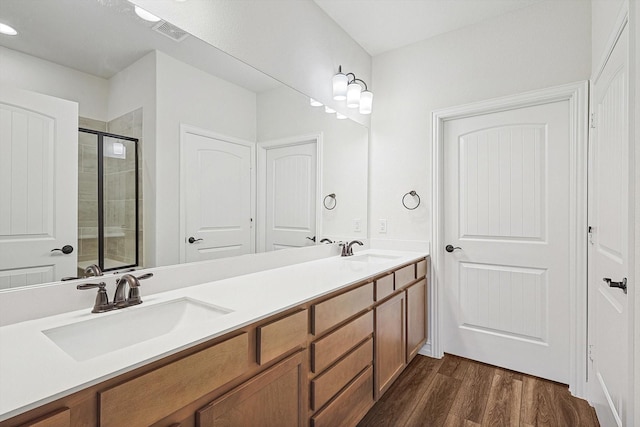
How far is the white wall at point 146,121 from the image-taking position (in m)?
1.30

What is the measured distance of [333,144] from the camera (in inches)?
97.4

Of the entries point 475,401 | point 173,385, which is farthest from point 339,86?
point 475,401

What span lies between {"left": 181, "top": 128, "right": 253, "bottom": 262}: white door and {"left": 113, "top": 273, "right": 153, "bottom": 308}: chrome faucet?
32cm

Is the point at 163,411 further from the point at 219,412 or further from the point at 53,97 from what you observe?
the point at 53,97

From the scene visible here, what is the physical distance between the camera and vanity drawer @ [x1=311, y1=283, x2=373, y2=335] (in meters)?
1.37

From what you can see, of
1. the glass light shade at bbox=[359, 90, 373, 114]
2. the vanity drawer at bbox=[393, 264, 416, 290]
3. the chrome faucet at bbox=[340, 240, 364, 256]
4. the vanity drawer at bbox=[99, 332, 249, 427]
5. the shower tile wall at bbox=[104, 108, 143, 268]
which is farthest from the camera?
the glass light shade at bbox=[359, 90, 373, 114]

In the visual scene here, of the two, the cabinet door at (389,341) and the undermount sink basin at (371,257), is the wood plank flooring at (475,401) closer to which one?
the cabinet door at (389,341)

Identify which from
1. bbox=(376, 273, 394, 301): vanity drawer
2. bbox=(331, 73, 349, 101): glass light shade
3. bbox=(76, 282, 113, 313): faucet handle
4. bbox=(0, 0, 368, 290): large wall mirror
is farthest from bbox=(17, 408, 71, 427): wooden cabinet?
bbox=(331, 73, 349, 101): glass light shade

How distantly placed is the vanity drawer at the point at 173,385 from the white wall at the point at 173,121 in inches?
24.8

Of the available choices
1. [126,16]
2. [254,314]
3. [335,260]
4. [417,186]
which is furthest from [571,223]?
[126,16]

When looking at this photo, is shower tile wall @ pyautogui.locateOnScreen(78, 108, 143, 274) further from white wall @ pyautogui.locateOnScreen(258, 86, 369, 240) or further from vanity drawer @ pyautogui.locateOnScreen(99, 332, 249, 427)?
white wall @ pyautogui.locateOnScreen(258, 86, 369, 240)

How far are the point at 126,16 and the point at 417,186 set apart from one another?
2174mm

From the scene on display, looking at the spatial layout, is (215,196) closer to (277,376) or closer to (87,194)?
(87,194)

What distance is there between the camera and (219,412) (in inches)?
37.4
